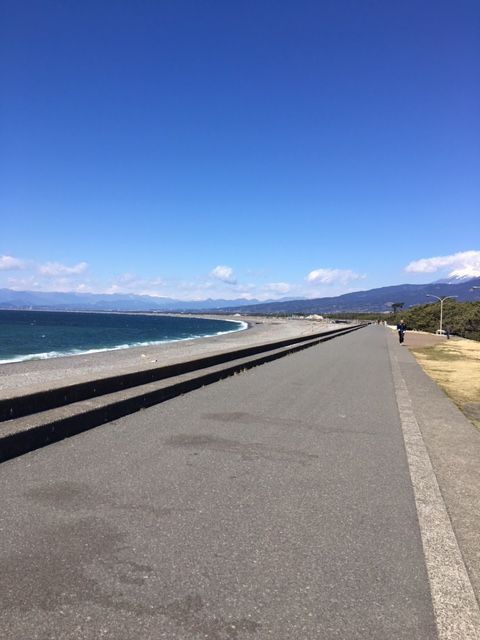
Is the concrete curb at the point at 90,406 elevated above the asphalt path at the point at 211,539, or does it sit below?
above

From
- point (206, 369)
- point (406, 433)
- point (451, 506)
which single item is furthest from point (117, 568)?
point (206, 369)

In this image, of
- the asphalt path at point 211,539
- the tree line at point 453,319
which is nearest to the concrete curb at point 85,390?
the asphalt path at point 211,539

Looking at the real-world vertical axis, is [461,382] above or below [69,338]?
above

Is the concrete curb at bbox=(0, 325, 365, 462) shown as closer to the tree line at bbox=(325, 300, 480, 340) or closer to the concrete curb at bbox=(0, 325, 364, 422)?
the concrete curb at bbox=(0, 325, 364, 422)

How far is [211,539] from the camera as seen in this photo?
11.0ft

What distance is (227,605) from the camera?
2.63m

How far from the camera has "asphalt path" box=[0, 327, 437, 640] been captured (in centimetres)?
→ 252

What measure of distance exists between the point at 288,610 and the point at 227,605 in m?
0.33

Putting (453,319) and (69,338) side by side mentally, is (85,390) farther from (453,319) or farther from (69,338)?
(453,319)

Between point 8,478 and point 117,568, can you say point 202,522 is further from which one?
point 8,478

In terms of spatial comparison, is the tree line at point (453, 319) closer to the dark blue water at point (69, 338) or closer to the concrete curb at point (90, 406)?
the dark blue water at point (69, 338)

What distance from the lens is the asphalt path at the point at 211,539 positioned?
252 centimetres

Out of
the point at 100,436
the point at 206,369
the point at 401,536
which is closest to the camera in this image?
the point at 401,536

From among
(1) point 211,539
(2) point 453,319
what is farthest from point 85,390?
(2) point 453,319
